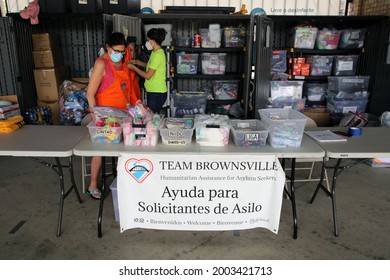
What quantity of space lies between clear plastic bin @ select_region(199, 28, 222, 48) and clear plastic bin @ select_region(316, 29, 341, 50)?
5.41 ft

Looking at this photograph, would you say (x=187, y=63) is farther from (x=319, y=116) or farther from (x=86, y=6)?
(x=319, y=116)

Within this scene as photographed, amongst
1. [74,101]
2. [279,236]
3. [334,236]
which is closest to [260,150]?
[279,236]

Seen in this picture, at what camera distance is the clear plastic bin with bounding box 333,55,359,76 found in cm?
561

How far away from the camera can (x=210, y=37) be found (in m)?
5.41

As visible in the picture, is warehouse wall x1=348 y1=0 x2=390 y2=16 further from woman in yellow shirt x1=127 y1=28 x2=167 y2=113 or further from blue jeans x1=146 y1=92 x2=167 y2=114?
blue jeans x1=146 y1=92 x2=167 y2=114

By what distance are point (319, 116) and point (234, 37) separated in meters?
1.96

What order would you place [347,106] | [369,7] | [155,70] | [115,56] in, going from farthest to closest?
1. [369,7]
2. [347,106]
3. [155,70]
4. [115,56]

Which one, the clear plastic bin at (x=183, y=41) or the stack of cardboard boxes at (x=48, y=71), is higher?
the clear plastic bin at (x=183, y=41)

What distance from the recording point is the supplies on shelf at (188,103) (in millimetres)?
5602

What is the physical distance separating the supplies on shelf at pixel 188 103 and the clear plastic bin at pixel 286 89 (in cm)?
114

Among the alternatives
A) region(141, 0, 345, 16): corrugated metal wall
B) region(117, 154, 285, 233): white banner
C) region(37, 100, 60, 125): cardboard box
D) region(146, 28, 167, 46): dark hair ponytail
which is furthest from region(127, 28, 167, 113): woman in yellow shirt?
region(37, 100, 60, 125): cardboard box

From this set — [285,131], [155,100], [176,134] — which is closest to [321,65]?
[155,100]

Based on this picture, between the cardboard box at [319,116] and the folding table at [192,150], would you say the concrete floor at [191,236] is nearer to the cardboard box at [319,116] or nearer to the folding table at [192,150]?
the folding table at [192,150]

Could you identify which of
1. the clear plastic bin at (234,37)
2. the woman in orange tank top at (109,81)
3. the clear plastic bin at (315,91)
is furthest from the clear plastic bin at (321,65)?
the woman in orange tank top at (109,81)
